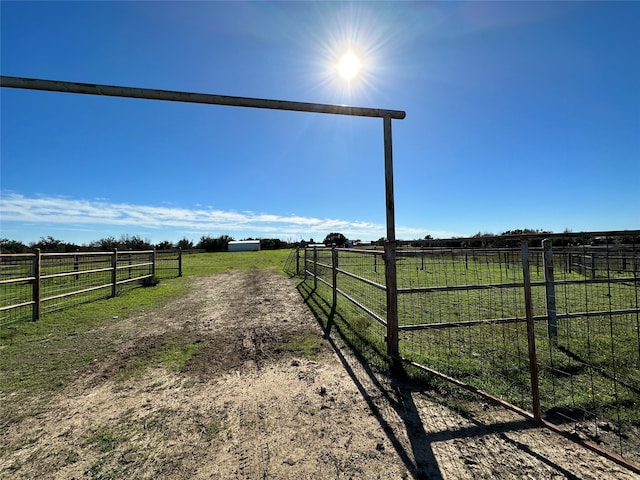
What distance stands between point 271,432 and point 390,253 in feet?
7.43

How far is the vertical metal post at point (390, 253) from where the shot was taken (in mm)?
3596

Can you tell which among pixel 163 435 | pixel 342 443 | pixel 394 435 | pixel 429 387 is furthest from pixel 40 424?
pixel 429 387

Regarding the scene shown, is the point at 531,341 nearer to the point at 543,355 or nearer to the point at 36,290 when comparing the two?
the point at 543,355

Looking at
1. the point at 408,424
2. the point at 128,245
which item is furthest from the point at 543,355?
the point at 128,245

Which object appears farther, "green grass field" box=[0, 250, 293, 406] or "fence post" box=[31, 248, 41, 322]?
"fence post" box=[31, 248, 41, 322]

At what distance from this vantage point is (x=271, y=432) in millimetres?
2270

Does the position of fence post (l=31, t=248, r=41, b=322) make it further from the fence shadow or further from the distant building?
the distant building

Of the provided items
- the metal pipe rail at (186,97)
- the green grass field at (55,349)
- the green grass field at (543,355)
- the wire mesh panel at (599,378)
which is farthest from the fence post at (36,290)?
the wire mesh panel at (599,378)

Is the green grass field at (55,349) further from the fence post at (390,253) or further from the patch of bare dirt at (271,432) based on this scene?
the fence post at (390,253)

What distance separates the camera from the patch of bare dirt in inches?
73.7

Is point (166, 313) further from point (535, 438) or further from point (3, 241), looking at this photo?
point (3, 241)

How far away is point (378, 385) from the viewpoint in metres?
3.02

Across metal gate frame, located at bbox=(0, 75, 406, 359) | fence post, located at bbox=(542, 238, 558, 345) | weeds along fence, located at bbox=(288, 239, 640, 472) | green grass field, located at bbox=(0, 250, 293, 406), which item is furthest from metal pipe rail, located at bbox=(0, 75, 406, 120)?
green grass field, located at bbox=(0, 250, 293, 406)

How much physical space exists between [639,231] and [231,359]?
4130 mm
